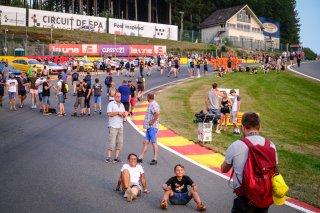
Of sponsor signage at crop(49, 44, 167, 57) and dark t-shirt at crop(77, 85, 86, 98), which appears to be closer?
dark t-shirt at crop(77, 85, 86, 98)

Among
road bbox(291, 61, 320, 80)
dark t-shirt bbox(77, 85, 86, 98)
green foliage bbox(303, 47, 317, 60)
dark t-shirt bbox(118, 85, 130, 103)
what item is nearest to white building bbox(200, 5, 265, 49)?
green foliage bbox(303, 47, 317, 60)

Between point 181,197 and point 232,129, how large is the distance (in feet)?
31.4

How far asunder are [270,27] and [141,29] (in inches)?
1781

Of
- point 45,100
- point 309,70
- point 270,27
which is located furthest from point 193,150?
point 270,27

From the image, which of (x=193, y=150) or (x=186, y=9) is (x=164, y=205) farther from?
(x=186, y=9)

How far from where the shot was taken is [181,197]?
Answer: 293 inches

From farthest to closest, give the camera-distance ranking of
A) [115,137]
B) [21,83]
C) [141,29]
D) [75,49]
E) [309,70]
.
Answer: [141,29], [75,49], [309,70], [21,83], [115,137]

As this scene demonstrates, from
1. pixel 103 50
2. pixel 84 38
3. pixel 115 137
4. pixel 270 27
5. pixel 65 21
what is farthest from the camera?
pixel 270 27

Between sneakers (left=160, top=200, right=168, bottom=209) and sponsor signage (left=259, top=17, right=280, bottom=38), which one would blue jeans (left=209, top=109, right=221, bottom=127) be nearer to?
sneakers (left=160, top=200, right=168, bottom=209)

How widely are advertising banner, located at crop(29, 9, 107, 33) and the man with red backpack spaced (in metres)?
57.4

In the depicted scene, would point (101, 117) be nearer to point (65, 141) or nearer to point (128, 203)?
point (65, 141)

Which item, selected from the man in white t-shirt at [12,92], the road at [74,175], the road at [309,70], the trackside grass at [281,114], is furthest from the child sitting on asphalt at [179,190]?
the road at [309,70]

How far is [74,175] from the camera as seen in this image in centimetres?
919

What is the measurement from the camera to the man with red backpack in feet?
14.4
